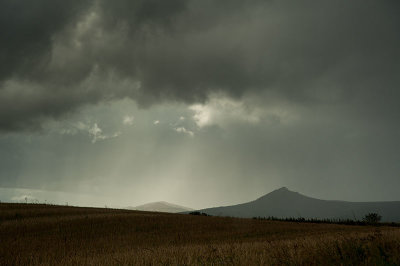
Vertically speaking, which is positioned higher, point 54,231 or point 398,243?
point 398,243

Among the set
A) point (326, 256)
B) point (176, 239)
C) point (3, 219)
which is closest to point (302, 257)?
point (326, 256)

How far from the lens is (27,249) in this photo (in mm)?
19797

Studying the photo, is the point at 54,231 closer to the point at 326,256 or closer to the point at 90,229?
the point at 90,229

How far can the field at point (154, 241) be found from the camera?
8.02 m

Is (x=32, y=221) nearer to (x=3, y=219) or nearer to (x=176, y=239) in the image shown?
(x=3, y=219)

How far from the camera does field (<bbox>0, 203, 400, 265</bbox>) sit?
26.3ft

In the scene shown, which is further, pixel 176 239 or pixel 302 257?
pixel 176 239

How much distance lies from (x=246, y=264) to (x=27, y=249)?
1776cm

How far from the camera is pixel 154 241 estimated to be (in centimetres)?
2356

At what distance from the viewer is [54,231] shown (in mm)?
28359

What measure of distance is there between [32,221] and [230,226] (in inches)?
822

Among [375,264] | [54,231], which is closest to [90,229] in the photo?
[54,231]

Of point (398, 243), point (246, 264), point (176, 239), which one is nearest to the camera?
point (246, 264)

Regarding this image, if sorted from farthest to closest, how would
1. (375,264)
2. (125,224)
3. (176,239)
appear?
(125,224)
(176,239)
(375,264)
